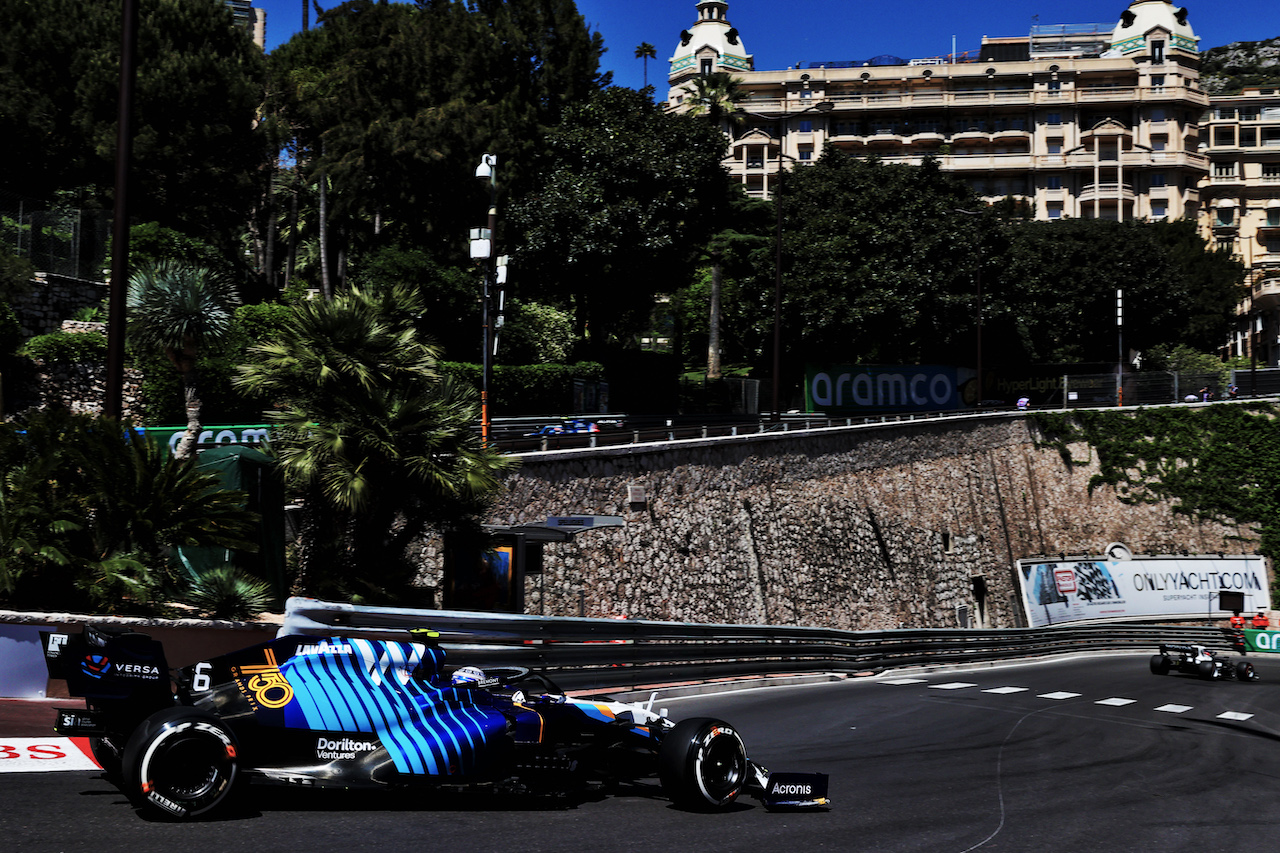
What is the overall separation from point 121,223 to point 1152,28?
12634 centimetres

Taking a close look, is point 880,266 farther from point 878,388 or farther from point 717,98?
point 717,98

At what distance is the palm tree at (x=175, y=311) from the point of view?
16609mm

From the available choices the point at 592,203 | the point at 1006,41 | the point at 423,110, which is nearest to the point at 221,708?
the point at 592,203

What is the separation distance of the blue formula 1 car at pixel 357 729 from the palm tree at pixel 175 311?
9680mm

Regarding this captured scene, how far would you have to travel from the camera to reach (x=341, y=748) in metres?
7.51

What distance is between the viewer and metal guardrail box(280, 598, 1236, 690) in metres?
11.7

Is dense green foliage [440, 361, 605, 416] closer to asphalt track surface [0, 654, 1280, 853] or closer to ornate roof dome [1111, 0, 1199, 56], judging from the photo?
asphalt track surface [0, 654, 1280, 853]

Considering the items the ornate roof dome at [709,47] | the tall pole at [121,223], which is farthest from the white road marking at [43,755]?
the ornate roof dome at [709,47]

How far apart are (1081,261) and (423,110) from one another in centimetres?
4745

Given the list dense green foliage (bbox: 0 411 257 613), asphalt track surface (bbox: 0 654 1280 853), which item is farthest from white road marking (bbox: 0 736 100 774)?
dense green foliage (bbox: 0 411 257 613)

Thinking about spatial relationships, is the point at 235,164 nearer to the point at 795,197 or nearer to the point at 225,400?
the point at 225,400

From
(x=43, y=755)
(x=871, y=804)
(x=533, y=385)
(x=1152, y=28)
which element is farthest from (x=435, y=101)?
(x=1152, y=28)

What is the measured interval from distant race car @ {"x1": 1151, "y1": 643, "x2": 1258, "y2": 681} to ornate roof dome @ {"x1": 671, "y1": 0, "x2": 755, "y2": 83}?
109071 millimetres

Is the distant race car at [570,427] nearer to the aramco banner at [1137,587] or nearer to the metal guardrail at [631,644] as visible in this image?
the metal guardrail at [631,644]
